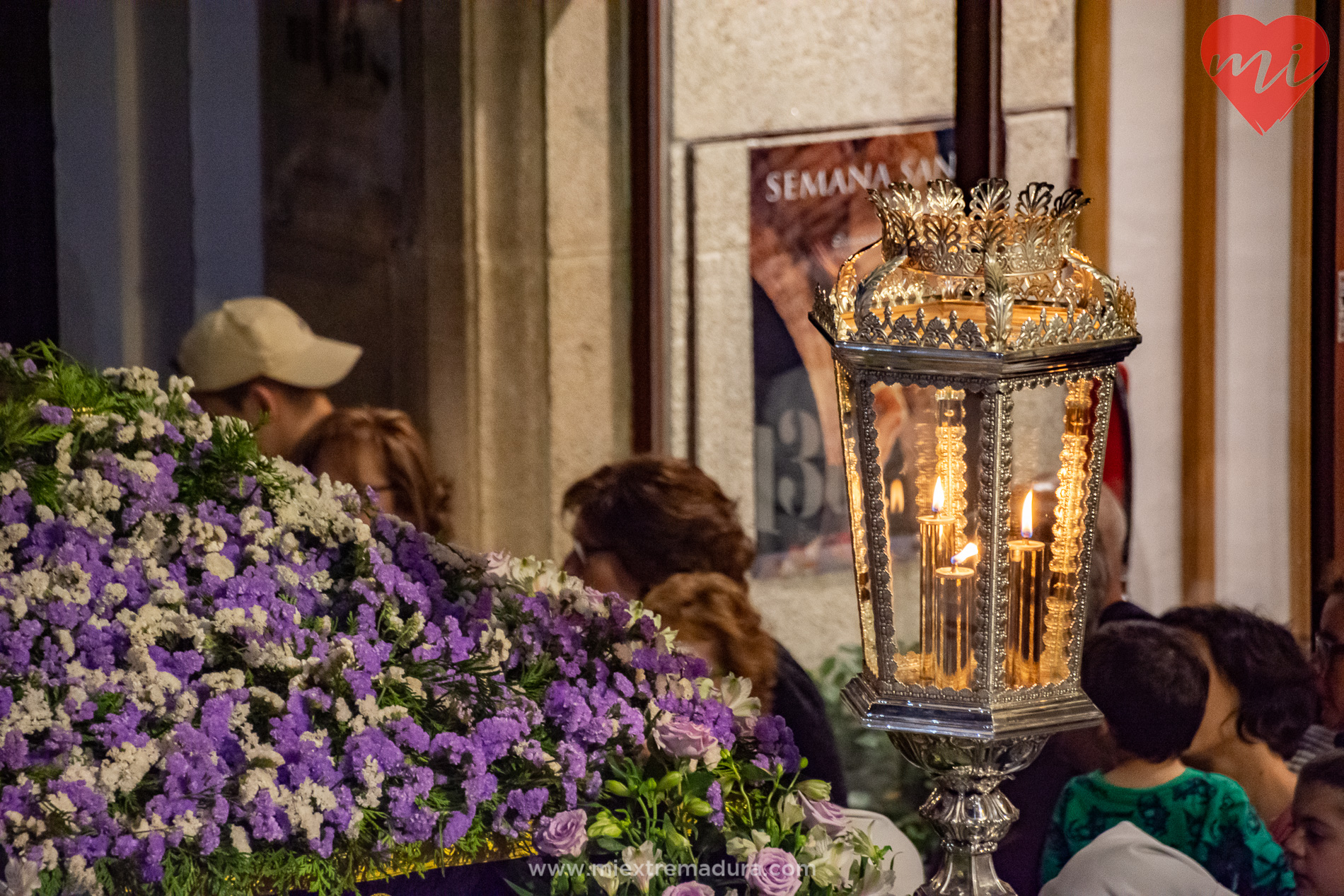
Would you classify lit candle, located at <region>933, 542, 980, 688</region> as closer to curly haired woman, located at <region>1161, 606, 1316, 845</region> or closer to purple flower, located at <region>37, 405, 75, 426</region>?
curly haired woman, located at <region>1161, 606, 1316, 845</region>

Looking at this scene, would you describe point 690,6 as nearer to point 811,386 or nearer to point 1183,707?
point 811,386

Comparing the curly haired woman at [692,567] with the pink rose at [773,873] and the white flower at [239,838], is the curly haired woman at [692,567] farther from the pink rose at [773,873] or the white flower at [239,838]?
the white flower at [239,838]

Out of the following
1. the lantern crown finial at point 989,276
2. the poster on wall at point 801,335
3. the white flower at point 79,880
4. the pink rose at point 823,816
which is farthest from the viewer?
the poster on wall at point 801,335

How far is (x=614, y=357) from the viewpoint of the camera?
7.20ft

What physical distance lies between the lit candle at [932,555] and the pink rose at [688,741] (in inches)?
11.1

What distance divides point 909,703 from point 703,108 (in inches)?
44.6

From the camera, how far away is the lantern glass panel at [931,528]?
1502 millimetres

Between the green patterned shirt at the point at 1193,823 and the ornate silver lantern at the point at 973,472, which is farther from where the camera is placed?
the green patterned shirt at the point at 1193,823

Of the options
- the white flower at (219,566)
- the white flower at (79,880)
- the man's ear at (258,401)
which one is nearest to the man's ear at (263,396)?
the man's ear at (258,401)

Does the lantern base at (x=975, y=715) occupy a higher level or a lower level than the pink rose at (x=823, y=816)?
higher

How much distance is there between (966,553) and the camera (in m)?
1.49

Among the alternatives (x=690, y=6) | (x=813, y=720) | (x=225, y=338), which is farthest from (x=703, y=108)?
(x=813, y=720)

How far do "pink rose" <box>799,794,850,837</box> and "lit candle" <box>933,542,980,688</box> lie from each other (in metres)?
0.24

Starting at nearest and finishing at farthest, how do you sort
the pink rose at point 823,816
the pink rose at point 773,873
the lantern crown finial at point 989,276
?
1. the lantern crown finial at point 989,276
2. the pink rose at point 773,873
3. the pink rose at point 823,816
